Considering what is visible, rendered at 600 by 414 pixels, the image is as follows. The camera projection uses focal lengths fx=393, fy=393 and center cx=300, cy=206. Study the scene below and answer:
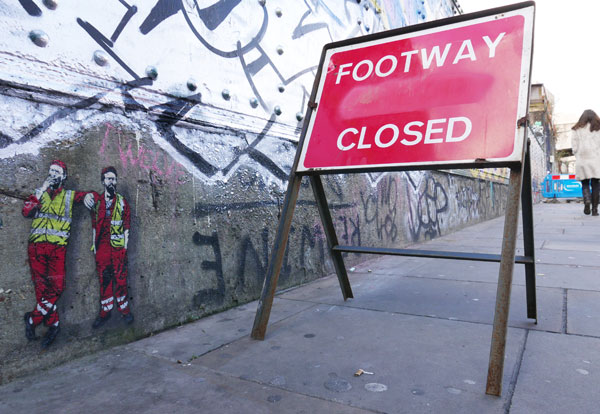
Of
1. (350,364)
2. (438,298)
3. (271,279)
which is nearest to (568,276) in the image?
(438,298)

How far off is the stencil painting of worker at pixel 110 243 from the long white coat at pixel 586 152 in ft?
31.2

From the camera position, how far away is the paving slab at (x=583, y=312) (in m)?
2.20

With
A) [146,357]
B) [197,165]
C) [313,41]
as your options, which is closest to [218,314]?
[146,357]

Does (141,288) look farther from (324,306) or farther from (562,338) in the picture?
(562,338)

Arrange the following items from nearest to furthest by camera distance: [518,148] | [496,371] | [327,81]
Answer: [496,371] → [518,148] → [327,81]

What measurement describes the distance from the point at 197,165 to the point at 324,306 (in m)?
1.33

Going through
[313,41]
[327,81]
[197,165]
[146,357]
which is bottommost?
[146,357]

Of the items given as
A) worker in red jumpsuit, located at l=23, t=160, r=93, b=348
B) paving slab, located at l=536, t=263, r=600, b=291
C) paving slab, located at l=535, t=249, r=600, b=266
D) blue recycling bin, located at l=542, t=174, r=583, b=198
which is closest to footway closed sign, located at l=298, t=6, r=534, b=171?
worker in red jumpsuit, located at l=23, t=160, r=93, b=348

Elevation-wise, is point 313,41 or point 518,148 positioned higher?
point 313,41

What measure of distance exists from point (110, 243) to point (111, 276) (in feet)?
0.58

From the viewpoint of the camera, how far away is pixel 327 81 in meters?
2.42

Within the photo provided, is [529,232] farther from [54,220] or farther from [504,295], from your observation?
[54,220]

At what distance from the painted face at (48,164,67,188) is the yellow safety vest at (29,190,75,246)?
45 millimetres

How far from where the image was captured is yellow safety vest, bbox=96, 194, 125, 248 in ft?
6.82
